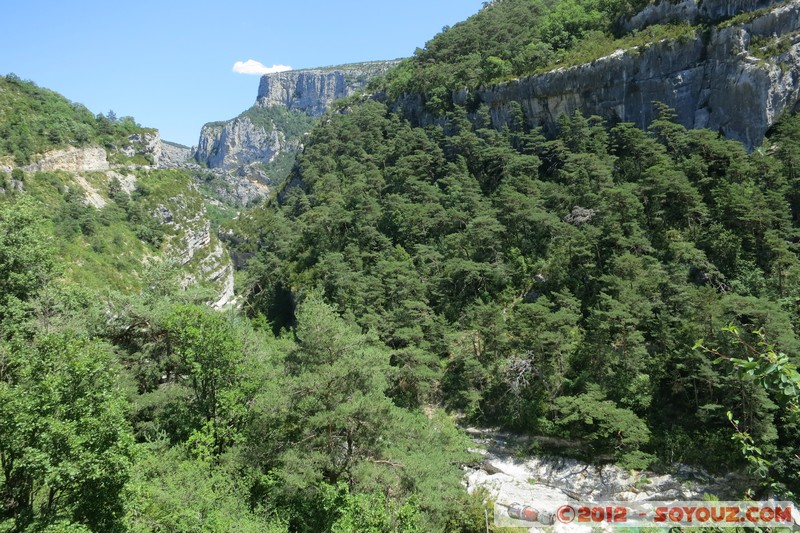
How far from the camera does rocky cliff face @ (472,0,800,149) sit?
116 ft

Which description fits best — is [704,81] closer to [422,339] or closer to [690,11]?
[690,11]

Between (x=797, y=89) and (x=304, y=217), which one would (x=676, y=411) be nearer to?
(x=797, y=89)

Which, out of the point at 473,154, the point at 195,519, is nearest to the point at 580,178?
the point at 473,154

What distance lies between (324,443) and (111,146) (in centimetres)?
7374

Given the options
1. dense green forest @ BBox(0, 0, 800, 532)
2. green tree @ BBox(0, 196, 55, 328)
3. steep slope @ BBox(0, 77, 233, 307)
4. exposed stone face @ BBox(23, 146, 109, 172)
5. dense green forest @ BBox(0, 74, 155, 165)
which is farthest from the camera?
exposed stone face @ BBox(23, 146, 109, 172)

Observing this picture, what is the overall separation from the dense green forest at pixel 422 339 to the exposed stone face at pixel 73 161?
7.23ft

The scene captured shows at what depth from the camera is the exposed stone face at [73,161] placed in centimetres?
5566

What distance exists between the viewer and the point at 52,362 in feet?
32.8

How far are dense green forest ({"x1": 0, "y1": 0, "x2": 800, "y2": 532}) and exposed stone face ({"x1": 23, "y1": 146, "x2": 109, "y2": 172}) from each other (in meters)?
2.20

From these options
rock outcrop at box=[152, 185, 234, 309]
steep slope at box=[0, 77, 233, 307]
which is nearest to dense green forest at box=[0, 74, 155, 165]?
steep slope at box=[0, 77, 233, 307]

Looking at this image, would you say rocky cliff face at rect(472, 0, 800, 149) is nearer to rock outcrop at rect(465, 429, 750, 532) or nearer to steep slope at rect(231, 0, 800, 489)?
steep slope at rect(231, 0, 800, 489)

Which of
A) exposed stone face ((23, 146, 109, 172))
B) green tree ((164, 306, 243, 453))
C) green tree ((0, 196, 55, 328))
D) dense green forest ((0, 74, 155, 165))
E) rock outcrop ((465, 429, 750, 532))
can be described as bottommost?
rock outcrop ((465, 429, 750, 532))

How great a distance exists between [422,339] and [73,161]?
57.0 m

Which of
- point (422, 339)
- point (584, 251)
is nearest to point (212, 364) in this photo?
point (422, 339)
